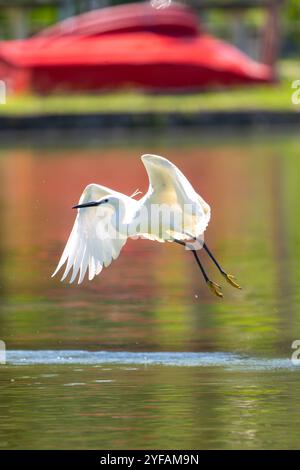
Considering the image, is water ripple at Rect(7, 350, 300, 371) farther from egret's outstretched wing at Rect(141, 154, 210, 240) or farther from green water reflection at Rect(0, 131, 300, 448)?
egret's outstretched wing at Rect(141, 154, 210, 240)

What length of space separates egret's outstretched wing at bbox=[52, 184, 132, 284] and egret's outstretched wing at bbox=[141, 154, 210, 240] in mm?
278

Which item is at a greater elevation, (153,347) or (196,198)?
(196,198)

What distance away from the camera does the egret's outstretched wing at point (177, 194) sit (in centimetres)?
1194

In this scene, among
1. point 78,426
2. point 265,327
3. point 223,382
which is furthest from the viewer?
point 265,327

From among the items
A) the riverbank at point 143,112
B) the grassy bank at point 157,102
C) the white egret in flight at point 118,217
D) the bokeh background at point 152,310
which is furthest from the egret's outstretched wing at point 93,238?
the grassy bank at point 157,102

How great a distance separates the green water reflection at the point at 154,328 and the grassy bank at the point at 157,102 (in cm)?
1299

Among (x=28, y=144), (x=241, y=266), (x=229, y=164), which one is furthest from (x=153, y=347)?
(x=28, y=144)

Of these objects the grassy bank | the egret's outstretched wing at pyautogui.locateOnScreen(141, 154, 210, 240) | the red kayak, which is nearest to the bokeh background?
the egret's outstretched wing at pyautogui.locateOnScreen(141, 154, 210, 240)

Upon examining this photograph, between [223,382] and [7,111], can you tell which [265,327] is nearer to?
[223,382]

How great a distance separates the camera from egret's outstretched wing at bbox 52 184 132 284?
12.2 m

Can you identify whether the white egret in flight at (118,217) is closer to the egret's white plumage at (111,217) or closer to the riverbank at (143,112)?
the egret's white plumage at (111,217)

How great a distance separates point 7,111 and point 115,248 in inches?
1087

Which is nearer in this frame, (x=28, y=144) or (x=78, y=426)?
(x=78, y=426)

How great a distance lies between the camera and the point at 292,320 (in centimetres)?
1393
